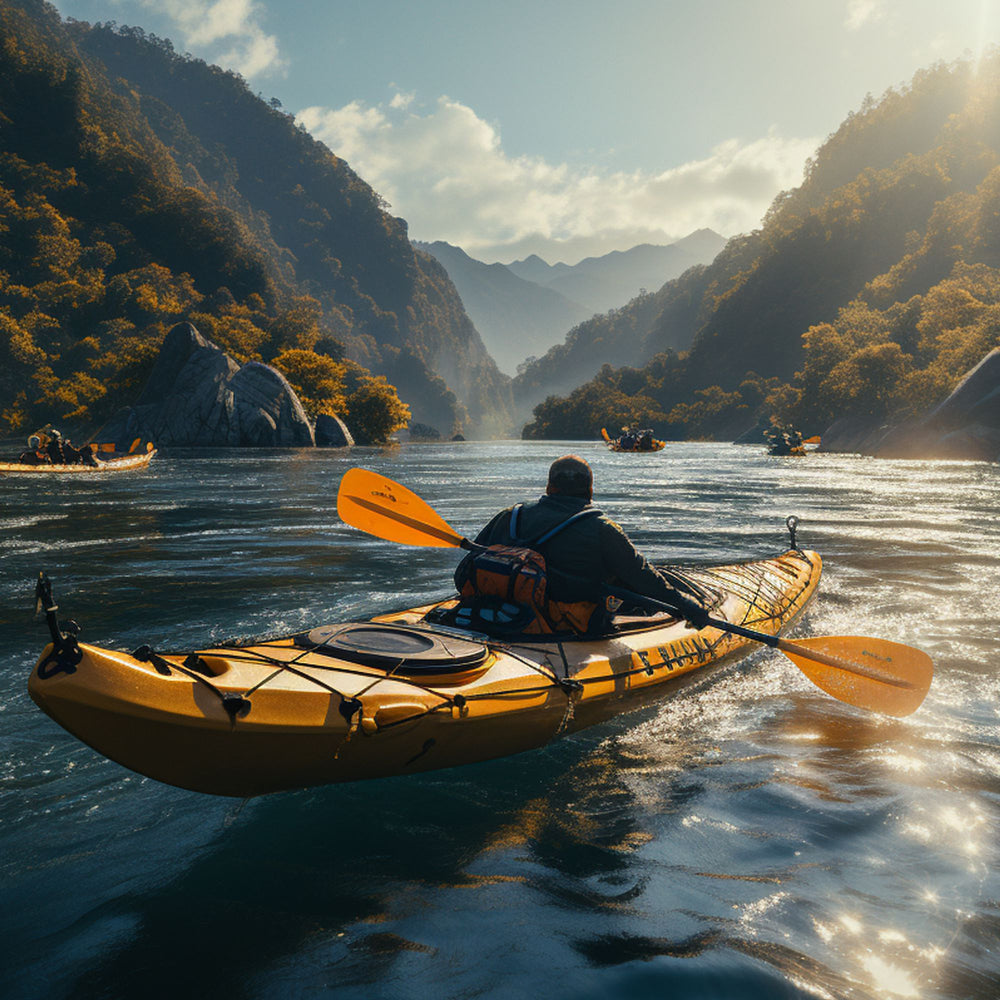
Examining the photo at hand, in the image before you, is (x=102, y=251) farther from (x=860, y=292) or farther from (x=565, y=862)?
(x=860, y=292)

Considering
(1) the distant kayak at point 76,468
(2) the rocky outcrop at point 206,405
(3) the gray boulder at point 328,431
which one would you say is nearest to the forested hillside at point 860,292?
(3) the gray boulder at point 328,431

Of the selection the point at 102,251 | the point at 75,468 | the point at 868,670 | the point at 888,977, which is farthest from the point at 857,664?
the point at 102,251

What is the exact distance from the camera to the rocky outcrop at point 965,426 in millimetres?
28656

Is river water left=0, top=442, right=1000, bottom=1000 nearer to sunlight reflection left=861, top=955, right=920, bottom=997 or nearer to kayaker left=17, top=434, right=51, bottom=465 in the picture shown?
sunlight reflection left=861, top=955, right=920, bottom=997

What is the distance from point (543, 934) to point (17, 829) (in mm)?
2309

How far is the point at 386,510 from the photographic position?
5418mm

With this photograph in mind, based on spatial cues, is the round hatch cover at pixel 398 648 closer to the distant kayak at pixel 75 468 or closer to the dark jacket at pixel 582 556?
the dark jacket at pixel 582 556

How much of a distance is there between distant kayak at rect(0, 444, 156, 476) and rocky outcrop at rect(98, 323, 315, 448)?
1724 centimetres

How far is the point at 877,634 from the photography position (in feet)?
20.2

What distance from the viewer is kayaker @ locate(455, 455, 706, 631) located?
4.17m

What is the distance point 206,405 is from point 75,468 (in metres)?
22.4

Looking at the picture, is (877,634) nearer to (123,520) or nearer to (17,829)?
(17,829)

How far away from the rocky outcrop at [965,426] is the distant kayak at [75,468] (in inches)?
1283

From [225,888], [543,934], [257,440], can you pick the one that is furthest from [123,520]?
[257,440]
